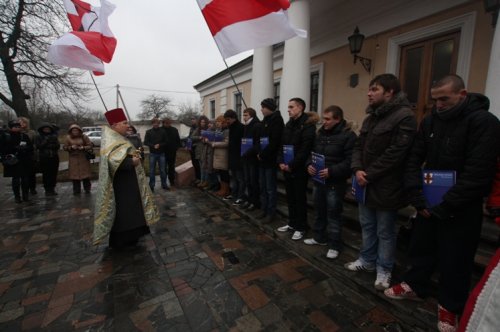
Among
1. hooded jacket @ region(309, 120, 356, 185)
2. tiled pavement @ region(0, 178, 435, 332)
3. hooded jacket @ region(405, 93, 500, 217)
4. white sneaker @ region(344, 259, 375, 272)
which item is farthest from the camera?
hooded jacket @ region(309, 120, 356, 185)

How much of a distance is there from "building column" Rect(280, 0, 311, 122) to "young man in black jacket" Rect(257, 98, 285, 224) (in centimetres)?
173

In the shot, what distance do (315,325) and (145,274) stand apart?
189 cm

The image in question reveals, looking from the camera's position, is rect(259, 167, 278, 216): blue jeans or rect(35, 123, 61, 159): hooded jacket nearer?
rect(259, 167, 278, 216): blue jeans

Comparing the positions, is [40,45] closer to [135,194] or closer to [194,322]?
[135,194]

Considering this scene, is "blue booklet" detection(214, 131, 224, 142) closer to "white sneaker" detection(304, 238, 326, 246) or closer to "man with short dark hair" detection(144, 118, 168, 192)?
"man with short dark hair" detection(144, 118, 168, 192)

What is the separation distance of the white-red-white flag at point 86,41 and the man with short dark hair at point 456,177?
14.6 ft

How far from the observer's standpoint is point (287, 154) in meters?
3.50

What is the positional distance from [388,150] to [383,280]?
124 centimetres

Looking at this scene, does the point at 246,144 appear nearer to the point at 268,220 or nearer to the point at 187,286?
the point at 268,220

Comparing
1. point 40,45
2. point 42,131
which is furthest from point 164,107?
point 42,131

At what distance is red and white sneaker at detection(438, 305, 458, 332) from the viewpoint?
1901 mm

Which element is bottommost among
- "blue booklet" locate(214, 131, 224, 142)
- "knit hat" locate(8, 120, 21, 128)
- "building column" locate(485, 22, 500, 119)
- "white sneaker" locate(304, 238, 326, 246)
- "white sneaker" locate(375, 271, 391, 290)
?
"white sneaker" locate(304, 238, 326, 246)

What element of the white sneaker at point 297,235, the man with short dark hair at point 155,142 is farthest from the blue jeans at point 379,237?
the man with short dark hair at point 155,142

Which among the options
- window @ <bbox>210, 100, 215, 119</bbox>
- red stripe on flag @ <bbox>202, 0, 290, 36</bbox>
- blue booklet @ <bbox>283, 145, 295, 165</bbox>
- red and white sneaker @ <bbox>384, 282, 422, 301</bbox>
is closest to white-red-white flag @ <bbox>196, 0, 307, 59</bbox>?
red stripe on flag @ <bbox>202, 0, 290, 36</bbox>
